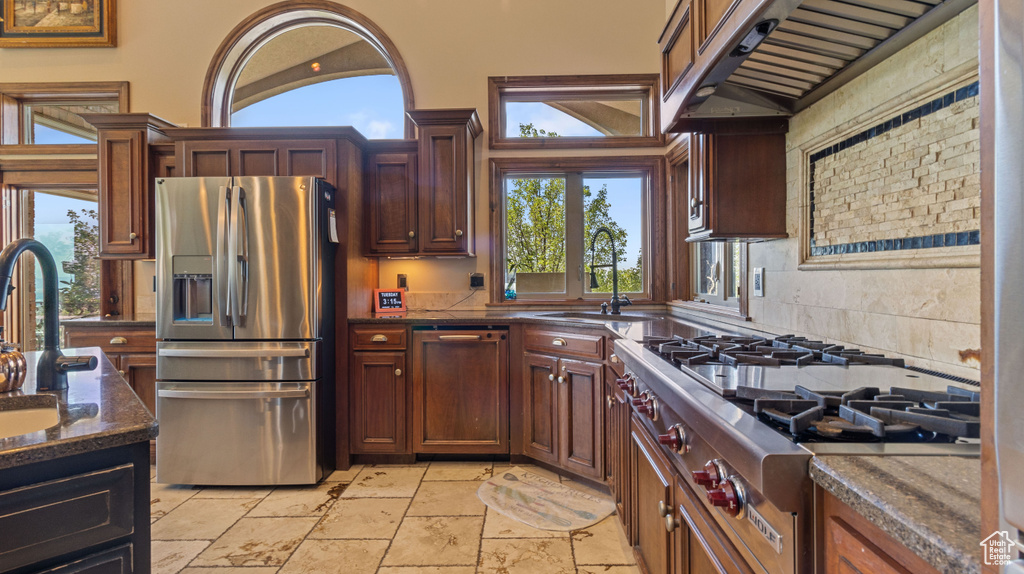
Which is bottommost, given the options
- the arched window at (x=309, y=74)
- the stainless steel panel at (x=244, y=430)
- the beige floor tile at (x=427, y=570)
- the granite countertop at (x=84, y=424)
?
the beige floor tile at (x=427, y=570)

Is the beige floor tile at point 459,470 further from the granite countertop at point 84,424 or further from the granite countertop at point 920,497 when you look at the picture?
the granite countertop at point 920,497

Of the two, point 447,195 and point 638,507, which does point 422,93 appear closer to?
point 447,195

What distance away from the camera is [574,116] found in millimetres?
3713

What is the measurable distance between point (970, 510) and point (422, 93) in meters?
3.78

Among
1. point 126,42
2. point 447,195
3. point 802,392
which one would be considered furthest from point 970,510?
point 126,42

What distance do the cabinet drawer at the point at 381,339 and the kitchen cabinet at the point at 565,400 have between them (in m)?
0.78

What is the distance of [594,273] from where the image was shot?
3.55m

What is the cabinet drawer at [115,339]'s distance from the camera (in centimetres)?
303

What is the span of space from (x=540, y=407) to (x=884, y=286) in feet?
6.27

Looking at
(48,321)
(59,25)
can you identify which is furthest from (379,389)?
(59,25)

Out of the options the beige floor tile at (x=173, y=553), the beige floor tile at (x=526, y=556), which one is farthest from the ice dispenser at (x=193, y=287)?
the beige floor tile at (x=526, y=556)

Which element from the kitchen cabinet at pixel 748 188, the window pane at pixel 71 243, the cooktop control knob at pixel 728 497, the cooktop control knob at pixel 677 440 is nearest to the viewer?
the cooktop control knob at pixel 728 497

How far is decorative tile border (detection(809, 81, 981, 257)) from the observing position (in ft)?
3.71

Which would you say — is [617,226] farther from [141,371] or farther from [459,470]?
[141,371]
